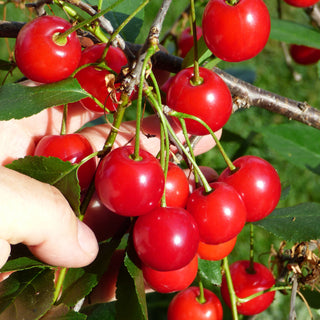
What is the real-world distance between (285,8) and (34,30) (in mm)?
3558

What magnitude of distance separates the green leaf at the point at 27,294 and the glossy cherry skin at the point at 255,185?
50 centimetres

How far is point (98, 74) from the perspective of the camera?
113 cm

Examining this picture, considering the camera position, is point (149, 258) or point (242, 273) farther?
point (242, 273)

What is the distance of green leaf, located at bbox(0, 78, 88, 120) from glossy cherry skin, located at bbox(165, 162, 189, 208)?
0.92 feet

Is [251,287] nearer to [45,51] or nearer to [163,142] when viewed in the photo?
[163,142]

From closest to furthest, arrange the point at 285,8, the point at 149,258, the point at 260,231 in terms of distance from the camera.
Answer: the point at 149,258
the point at 260,231
the point at 285,8

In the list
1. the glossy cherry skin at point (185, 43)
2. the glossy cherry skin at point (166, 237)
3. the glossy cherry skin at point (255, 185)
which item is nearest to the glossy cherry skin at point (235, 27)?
the glossy cherry skin at point (255, 185)

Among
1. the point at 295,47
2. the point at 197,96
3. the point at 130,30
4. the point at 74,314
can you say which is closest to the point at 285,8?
the point at 295,47

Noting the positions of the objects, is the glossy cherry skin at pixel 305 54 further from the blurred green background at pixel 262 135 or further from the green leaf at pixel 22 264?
the green leaf at pixel 22 264

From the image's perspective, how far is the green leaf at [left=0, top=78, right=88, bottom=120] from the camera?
3.38 feet

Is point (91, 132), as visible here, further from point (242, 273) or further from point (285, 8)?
point (285, 8)

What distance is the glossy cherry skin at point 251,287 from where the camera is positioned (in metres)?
1.51

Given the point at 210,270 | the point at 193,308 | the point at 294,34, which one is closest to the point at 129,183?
the point at 210,270

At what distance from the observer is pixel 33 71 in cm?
108
